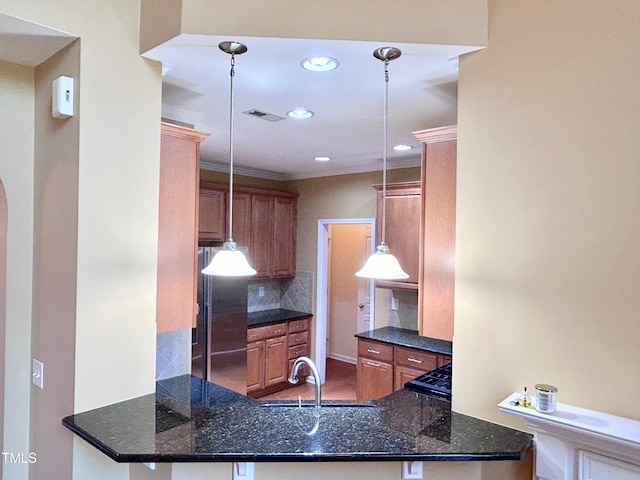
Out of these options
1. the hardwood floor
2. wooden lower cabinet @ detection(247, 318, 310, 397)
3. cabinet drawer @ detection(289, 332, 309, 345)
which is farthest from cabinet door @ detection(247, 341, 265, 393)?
cabinet drawer @ detection(289, 332, 309, 345)

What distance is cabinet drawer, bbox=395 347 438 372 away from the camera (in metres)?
3.54

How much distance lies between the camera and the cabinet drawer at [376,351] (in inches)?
152

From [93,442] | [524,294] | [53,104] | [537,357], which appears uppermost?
[53,104]

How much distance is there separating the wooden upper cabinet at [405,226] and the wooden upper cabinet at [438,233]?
1736 mm

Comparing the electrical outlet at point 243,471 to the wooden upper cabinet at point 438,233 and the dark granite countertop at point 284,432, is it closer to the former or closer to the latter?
the dark granite countertop at point 284,432

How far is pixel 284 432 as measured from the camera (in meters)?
1.56

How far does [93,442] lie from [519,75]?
7.06 ft

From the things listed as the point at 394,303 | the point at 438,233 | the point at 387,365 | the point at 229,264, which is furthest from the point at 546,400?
the point at 394,303

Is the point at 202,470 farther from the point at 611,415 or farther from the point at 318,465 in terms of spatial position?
the point at 611,415

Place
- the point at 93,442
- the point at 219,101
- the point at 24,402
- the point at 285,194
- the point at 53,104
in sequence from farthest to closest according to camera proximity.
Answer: the point at 285,194
the point at 219,101
the point at 24,402
the point at 53,104
the point at 93,442

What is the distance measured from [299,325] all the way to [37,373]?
11.3 feet

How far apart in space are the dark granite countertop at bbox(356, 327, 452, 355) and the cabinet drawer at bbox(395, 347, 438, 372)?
5cm

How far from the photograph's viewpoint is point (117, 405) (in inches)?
70.3

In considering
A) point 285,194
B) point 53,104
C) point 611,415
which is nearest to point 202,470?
point 611,415
